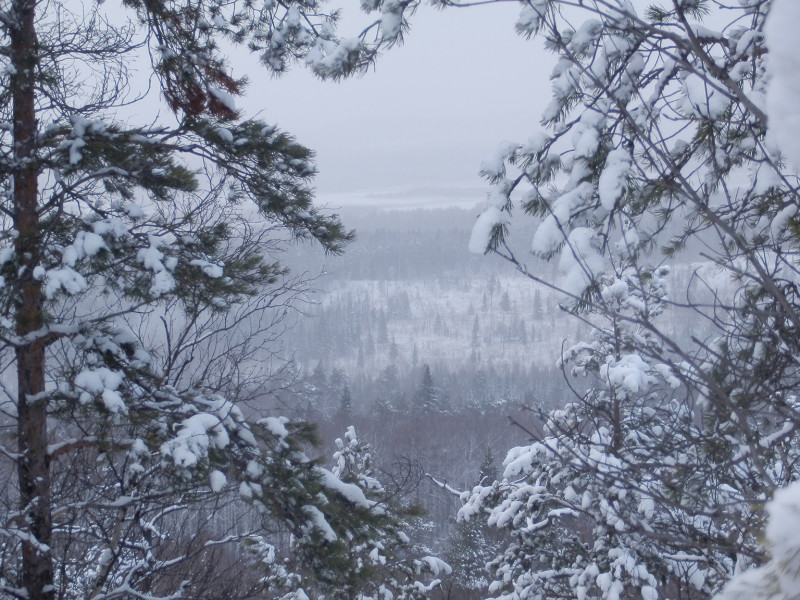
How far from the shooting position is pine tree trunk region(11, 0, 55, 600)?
4.09 metres

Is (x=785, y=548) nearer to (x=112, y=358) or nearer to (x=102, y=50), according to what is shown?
(x=112, y=358)

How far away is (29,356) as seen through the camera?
426 cm

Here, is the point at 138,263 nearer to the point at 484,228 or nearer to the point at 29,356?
the point at 29,356

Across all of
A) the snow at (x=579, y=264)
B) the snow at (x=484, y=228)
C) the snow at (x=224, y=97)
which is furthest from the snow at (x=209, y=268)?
the snow at (x=579, y=264)

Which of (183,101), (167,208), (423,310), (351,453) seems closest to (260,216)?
(167,208)

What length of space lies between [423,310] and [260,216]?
4204 inches

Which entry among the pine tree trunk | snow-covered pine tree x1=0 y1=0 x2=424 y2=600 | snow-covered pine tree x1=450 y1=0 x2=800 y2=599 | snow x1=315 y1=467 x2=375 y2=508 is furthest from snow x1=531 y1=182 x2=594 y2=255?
the pine tree trunk

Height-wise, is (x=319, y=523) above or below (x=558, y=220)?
below

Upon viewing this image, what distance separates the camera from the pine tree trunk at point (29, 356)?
4.09 meters

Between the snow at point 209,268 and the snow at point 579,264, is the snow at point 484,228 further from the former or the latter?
the snow at point 209,268

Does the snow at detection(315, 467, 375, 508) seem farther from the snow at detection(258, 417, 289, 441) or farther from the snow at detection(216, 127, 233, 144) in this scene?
the snow at detection(216, 127, 233, 144)

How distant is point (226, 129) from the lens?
4.70m

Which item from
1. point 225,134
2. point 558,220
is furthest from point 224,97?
point 558,220

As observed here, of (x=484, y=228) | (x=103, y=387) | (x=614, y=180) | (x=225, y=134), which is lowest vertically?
(x=103, y=387)
